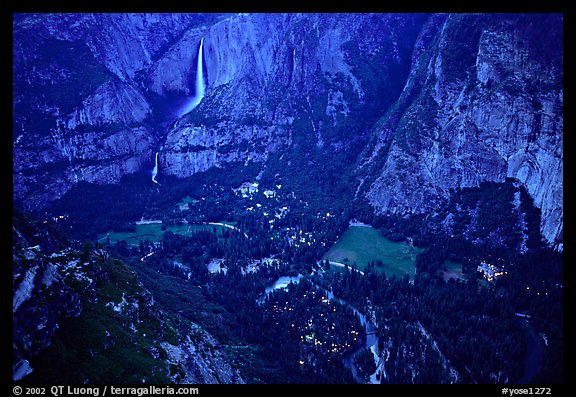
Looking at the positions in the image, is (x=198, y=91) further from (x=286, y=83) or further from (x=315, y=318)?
(x=315, y=318)

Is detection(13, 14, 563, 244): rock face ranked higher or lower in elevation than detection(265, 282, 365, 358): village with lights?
higher

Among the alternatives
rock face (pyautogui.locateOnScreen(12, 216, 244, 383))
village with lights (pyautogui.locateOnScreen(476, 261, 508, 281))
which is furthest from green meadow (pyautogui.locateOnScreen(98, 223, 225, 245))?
village with lights (pyautogui.locateOnScreen(476, 261, 508, 281))

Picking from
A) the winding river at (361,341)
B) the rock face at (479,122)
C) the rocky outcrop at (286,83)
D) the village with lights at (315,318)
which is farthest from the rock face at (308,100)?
the village with lights at (315,318)

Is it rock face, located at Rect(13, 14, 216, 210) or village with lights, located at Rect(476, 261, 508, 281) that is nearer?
village with lights, located at Rect(476, 261, 508, 281)

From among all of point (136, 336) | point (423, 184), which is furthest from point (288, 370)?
point (423, 184)

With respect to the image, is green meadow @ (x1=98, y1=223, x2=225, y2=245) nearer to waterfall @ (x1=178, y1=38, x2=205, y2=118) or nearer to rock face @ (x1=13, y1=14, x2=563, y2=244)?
rock face @ (x1=13, y1=14, x2=563, y2=244)
